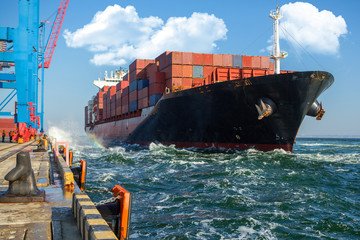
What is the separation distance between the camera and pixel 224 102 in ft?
65.6

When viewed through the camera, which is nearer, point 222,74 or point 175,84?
point 222,74

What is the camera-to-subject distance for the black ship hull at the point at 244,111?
18.0 m

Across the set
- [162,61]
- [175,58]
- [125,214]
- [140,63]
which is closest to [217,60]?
[175,58]

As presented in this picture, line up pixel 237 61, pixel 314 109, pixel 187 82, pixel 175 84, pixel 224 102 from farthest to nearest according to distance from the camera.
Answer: pixel 237 61
pixel 187 82
pixel 175 84
pixel 314 109
pixel 224 102

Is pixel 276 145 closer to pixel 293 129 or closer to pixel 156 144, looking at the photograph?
pixel 293 129

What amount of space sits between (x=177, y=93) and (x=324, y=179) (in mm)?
12665

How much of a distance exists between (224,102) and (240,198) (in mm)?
11123

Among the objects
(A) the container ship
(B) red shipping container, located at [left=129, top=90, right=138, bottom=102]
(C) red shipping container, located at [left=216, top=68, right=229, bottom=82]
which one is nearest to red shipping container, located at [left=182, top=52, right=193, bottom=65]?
(A) the container ship

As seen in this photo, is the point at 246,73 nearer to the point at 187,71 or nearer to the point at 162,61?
the point at 187,71

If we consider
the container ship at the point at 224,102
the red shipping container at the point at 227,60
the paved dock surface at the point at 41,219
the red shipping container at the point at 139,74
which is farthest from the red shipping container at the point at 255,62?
the paved dock surface at the point at 41,219

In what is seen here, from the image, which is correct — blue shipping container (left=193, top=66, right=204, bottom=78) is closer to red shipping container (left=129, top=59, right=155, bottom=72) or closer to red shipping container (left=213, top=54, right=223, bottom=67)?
red shipping container (left=213, top=54, right=223, bottom=67)

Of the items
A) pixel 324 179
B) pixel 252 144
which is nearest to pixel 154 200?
pixel 324 179

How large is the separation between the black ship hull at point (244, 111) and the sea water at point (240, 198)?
2.74 m

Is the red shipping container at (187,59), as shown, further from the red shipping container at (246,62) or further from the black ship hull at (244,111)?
the red shipping container at (246,62)
